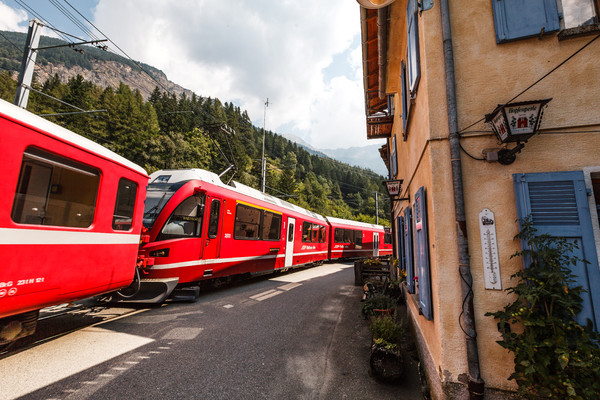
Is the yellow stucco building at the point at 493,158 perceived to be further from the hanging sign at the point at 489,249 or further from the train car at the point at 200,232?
the train car at the point at 200,232

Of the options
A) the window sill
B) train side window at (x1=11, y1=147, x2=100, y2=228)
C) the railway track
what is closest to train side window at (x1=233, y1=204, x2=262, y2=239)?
the railway track

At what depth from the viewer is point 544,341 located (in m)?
2.23

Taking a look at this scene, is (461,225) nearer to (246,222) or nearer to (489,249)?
(489,249)

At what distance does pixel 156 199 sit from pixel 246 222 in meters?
2.99

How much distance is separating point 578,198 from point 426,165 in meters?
1.42

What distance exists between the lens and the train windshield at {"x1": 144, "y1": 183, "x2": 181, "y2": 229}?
233 inches

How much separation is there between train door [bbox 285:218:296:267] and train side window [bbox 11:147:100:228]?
8.32 m

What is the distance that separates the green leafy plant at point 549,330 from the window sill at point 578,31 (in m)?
2.15

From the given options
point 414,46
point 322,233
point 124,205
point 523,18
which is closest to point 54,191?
point 124,205

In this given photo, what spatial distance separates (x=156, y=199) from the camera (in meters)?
6.18

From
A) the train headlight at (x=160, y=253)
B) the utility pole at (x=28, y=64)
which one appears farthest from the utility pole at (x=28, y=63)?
the train headlight at (x=160, y=253)

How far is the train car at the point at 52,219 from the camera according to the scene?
114 inches

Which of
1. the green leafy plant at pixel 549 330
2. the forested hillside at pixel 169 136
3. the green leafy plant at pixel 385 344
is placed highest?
the forested hillside at pixel 169 136

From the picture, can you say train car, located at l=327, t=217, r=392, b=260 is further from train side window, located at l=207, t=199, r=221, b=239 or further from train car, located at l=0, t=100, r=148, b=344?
train car, located at l=0, t=100, r=148, b=344
